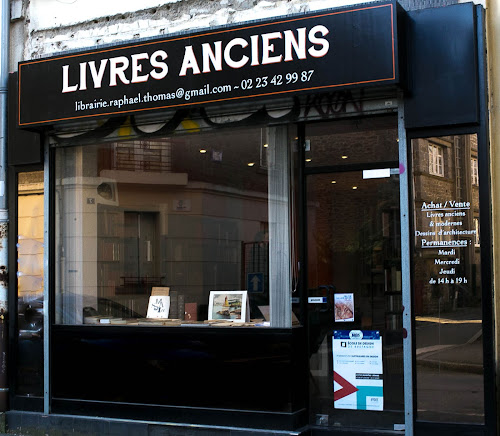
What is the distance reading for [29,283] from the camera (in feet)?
28.8

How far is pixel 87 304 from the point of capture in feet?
28.3

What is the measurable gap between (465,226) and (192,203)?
308cm

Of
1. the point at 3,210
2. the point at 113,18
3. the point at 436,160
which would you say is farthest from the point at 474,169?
the point at 3,210

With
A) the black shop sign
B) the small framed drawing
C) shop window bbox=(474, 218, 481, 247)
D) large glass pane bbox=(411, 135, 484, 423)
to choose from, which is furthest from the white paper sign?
shop window bbox=(474, 218, 481, 247)

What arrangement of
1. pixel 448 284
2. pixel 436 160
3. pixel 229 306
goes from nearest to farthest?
pixel 448 284 < pixel 436 160 < pixel 229 306

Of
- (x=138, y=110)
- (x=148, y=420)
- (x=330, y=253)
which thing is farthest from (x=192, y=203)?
(x=148, y=420)

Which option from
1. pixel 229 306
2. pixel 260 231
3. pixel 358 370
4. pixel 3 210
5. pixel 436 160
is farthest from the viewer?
pixel 3 210

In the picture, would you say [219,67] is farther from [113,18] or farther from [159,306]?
[159,306]

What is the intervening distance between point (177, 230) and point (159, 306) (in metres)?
0.89

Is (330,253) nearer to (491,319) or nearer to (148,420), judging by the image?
(491,319)

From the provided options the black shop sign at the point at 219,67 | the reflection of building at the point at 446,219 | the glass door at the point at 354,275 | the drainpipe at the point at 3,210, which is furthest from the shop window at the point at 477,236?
the drainpipe at the point at 3,210

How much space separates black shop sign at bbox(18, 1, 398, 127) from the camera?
6.69 m

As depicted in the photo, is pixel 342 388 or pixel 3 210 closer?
pixel 342 388

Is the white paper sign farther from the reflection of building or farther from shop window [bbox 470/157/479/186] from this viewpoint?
shop window [bbox 470/157/479/186]
